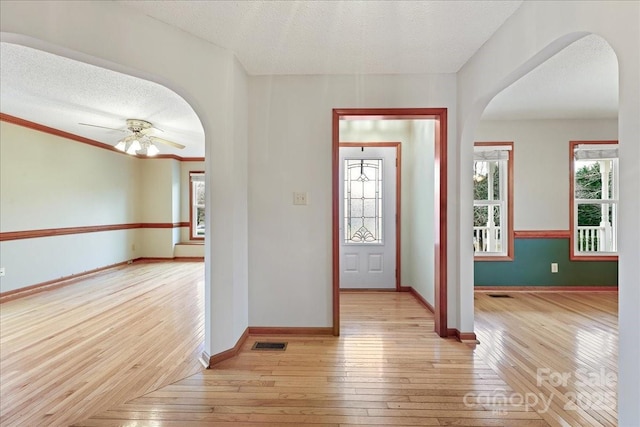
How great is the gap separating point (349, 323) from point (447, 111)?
2.33 metres

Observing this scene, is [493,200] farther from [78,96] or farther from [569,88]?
[78,96]

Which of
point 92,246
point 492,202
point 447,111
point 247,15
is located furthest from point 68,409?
point 492,202

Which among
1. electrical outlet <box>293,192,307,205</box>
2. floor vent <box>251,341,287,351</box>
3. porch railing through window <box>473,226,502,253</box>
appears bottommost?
floor vent <box>251,341,287,351</box>

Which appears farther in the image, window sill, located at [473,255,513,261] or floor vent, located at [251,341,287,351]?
window sill, located at [473,255,513,261]

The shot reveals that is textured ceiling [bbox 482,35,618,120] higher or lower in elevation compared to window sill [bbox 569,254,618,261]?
higher

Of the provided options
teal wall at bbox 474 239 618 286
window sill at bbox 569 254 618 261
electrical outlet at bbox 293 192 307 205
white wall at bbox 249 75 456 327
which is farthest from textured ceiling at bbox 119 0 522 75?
window sill at bbox 569 254 618 261

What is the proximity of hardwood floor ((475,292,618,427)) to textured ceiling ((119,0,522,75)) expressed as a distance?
251 centimetres

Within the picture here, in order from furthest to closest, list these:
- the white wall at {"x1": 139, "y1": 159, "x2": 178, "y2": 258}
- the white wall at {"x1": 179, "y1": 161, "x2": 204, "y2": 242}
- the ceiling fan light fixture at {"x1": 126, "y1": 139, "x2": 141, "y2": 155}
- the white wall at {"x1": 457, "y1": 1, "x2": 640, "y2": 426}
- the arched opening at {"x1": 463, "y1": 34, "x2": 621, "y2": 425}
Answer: the white wall at {"x1": 179, "y1": 161, "x2": 204, "y2": 242}
the white wall at {"x1": 139, "y1": 159, "x2": 178, "y2": 258}
the ceiling fan light fixture at {"x1": 126, "y1": 139, "x2": 141, "y2": 155}
the arched opening at {"x1": 463, "y1": 34, "x2": 621, "y2": 425}
the white wall at {"x1": 457, "y1": 1, "x2": 640, "y2": 426}

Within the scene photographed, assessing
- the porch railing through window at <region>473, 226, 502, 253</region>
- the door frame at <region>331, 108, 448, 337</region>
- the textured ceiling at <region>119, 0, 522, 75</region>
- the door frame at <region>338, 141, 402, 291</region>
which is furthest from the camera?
the porch railing through window at <region>473, 226, 502, 253</region>

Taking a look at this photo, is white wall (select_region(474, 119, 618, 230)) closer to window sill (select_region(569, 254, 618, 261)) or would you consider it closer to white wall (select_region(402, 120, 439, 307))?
window sill (select_region(569, 254, 618, 261))

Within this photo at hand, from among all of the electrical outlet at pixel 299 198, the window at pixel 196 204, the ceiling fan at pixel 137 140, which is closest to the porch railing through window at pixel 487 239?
the electrical outlet at pixel 299 198

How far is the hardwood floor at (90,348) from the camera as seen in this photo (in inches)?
78.6

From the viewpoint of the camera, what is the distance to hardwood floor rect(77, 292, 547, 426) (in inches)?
71.5

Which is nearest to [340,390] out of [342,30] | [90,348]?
[90,348]
